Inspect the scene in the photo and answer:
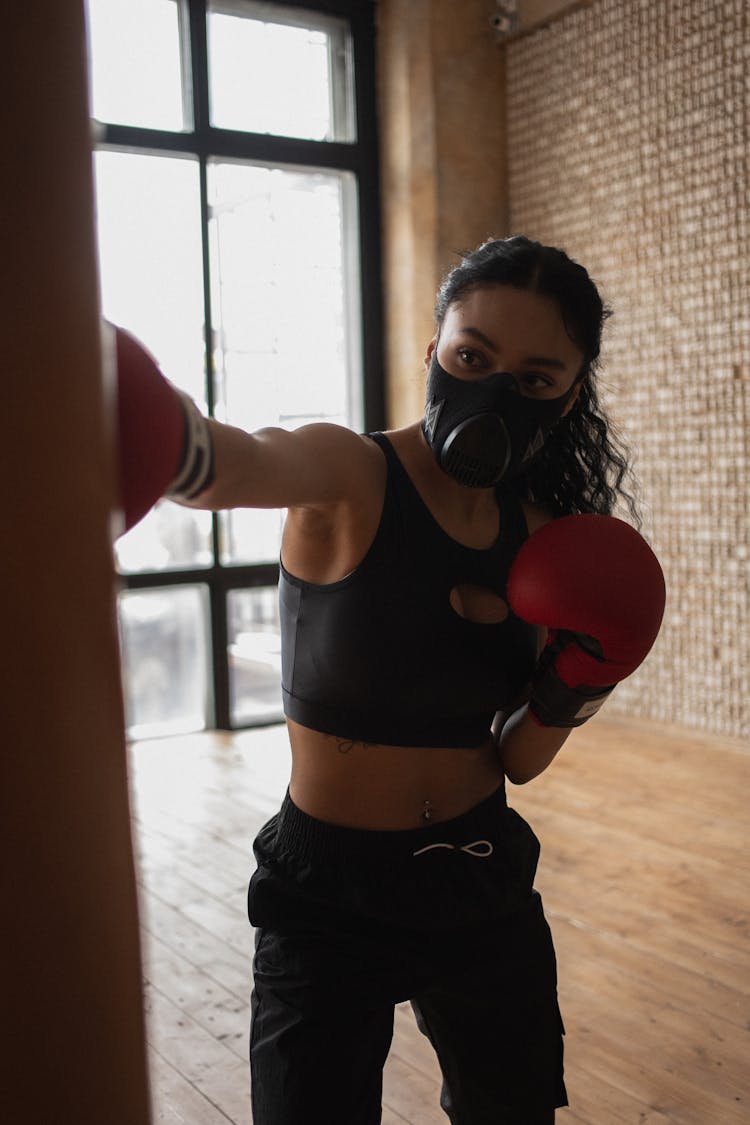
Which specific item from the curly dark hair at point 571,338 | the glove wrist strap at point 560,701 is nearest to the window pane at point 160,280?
the curly dark hair at point 571,338

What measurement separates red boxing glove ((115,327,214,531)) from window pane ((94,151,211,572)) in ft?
11.5

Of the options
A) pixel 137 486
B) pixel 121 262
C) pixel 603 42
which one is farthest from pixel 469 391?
pixel 603 42

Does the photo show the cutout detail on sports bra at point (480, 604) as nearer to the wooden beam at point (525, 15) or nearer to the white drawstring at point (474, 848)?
the white drawstring at point (474, 848)

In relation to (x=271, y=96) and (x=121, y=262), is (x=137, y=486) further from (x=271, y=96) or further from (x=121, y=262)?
(x=271, y=96)

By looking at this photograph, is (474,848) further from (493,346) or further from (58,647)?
(58,647)

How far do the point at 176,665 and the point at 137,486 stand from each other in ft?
12.6

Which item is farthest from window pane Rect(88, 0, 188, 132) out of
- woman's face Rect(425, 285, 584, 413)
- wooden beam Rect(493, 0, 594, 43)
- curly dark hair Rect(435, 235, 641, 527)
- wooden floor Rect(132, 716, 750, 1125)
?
woman's face Rect(425, 285, 584, 413)

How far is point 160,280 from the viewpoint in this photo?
425 cm

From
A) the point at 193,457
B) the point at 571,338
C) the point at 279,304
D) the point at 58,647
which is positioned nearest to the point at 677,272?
the point at 279,304

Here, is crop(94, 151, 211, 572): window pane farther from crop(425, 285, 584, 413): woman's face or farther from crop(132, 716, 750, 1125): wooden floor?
crop(425, 285, 584, 413): woman's face

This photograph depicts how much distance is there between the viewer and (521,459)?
1.22m

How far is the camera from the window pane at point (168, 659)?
14.1 feet

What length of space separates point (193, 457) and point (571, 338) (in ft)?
2.07

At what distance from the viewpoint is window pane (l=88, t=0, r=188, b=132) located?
405cm
